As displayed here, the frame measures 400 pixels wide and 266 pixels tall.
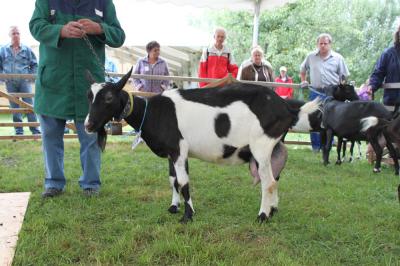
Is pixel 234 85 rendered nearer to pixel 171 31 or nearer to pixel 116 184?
pixel 116 184

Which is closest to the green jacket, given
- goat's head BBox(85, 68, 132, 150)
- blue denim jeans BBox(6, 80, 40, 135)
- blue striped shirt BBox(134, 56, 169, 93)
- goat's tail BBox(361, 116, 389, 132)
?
goat's head BBox(85, 68, 132, 150)

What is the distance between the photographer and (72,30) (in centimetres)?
398

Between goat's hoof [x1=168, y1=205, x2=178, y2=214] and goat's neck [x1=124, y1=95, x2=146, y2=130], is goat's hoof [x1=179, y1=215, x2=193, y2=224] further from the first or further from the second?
goat's neck [x1=124, y1=95, x2=146, y2=130]

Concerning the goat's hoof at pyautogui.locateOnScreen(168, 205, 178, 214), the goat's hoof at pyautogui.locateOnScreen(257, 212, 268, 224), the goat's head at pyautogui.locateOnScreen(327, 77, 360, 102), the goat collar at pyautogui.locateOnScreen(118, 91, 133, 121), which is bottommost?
the goat's hoof at pyautogui.locateOnScreen(168, 205, 178, 214)

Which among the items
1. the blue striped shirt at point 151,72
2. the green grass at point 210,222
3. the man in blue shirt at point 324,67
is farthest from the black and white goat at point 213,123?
the blue striped shirt at point 151,72

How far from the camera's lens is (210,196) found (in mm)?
4672

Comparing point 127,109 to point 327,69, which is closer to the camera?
point 127,109

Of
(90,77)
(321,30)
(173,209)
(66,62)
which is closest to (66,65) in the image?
(66,62)

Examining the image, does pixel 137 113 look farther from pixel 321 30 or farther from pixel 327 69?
pixel 321 30

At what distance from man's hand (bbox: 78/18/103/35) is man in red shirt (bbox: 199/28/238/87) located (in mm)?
4014

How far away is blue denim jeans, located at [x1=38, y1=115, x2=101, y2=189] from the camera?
4.46m

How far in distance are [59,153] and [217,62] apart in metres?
4.44

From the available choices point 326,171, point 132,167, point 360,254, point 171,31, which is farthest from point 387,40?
point 360,254

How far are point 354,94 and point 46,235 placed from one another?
6030mm
